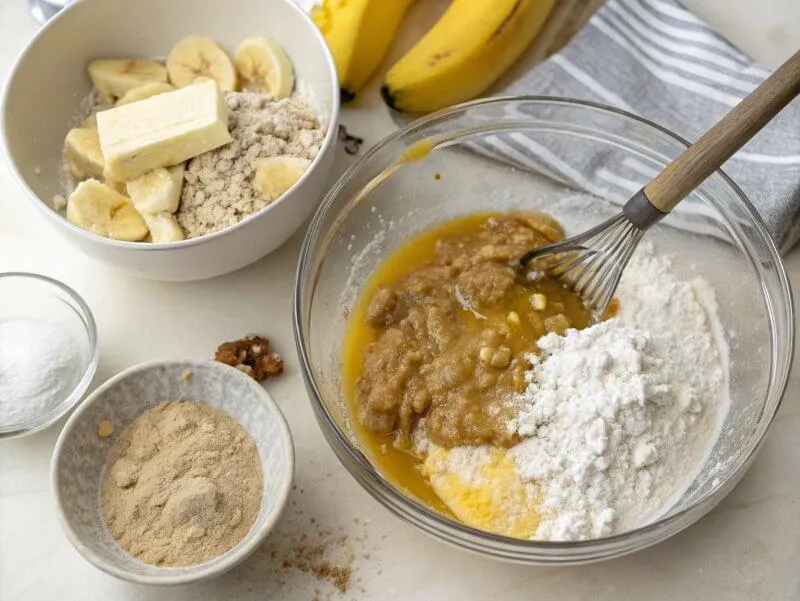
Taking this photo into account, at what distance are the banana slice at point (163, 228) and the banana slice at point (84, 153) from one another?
0.57 feet

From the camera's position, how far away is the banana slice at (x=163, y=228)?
1639mm

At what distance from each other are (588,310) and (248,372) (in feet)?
2.15

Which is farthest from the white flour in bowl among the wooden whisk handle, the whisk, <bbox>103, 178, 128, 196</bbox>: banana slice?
<bbox>103, 178, 128, 196</bbox>: banana slice

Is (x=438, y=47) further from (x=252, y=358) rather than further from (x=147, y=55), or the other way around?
(x=252, y=358)

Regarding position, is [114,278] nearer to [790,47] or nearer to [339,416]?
[339,416]

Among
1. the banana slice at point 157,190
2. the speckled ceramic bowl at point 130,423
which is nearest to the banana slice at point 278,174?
the banana slice at point 157,190

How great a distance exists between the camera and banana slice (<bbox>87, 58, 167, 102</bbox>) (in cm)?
186

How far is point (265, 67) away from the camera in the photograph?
1879 mm

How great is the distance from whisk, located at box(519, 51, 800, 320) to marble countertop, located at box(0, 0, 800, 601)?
1.41 ft

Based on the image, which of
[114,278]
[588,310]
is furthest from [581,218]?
[114,278]

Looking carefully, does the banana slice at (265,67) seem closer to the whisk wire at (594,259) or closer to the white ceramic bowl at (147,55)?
the white ceramic bowl at (147,55)

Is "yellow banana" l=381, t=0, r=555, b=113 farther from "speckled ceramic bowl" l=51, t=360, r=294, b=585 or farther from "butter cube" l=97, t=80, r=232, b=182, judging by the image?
"speckled ceramic bowl" l=51, t=360, r=294, b=585

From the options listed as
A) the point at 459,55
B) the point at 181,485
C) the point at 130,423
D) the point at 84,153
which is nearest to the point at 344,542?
the point at 181,485

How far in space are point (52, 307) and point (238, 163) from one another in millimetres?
458
